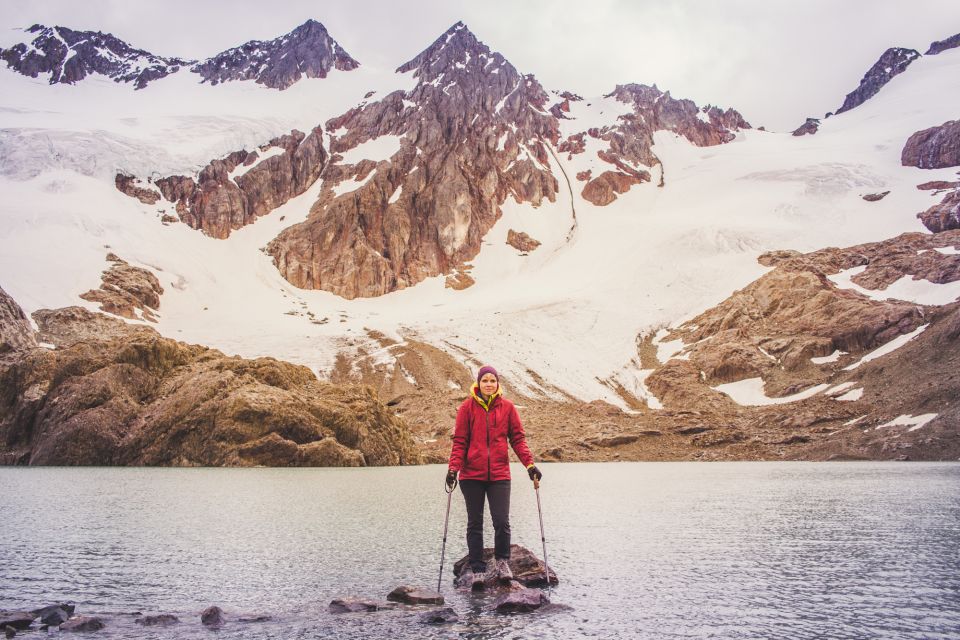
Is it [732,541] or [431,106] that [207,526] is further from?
[431,106]

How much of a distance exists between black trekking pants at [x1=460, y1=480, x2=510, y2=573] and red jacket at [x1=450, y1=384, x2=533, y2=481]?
12 centimetres

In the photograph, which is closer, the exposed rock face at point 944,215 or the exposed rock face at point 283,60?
the exposed rock face at point 944,215

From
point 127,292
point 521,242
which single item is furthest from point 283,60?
point 127,292

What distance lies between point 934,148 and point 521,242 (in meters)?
77.8

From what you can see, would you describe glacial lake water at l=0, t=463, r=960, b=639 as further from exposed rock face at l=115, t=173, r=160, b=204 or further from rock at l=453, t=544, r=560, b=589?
exposed rock face at l=115, t=173, r=160, b=204

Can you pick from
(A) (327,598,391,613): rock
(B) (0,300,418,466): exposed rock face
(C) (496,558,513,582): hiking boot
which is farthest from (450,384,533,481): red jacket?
(B) (0,300,418,466): exposed rock face

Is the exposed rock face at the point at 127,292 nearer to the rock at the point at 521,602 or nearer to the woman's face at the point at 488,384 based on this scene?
the woman's face at the point at 488,384

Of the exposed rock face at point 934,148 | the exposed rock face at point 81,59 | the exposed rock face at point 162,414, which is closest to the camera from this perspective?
the exposed rock face at point 162,414

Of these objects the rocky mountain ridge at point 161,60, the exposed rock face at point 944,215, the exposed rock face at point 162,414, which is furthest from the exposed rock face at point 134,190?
the exposed rock face at point 944,215

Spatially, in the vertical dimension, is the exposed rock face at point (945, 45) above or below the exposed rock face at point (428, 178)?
above

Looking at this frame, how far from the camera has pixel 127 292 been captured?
8238 centimetres

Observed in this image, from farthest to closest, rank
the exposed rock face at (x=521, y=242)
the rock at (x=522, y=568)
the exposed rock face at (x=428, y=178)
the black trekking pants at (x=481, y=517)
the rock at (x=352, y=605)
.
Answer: the exposed rock face at (x=521, y=242)
the exposed rock face at (x=428, y=178)
the black trekking pants at (x=481, y=517)
the rock at (x=522, y=568)
the rock at (x=352, y=605)

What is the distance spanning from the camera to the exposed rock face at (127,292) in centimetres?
7744

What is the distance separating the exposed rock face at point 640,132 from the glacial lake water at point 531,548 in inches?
5217
